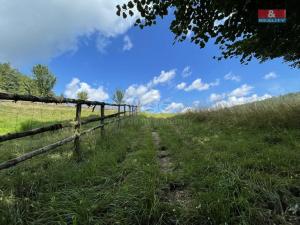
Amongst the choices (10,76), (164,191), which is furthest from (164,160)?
(10,76)

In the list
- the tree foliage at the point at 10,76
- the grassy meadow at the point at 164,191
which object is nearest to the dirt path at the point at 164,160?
the grassy meadow at the point at 164,191

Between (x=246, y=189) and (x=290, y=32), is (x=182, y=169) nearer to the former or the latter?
(x=246, y=189)

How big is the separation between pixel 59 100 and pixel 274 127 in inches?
249

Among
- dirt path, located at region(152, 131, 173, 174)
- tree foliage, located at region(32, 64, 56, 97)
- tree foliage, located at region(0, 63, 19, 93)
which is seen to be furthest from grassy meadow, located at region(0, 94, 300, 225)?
tree foliage, located at region(0, 63, 19, 93)

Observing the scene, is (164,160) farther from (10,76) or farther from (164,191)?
(10,76)

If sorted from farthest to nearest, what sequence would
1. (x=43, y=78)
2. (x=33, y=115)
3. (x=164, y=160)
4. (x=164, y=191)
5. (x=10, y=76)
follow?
(x=10, y=76)
(x=43, y=78)
(x=33, y=115)
(x=164, y=160)
(x=164, y=191)

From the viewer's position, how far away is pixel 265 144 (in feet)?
18.1

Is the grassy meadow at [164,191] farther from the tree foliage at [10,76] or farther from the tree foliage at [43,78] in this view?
the tree foliage at [10,76]

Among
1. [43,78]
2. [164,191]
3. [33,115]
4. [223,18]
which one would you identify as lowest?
[164,191]

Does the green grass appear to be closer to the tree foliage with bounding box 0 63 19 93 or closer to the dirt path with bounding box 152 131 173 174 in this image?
the dirt path with bounding box 152 131 173 174

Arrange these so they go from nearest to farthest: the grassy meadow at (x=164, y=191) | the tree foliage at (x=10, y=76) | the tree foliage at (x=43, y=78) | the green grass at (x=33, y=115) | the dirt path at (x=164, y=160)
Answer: the grassy meadow at (x=164, y=191)
the dirt path at (x=164, y=160)
the green grass at (x=33, y=115)
the tree foliage at (x=43, y=78)
the tree foliage at (x=10, y=76)

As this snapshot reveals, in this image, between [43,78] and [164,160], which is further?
[43,78]

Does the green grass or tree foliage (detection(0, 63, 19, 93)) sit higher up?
tree foliage (detection(0, 63, 19, 93))

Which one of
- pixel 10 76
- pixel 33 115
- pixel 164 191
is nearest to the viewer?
pixel 164 191
